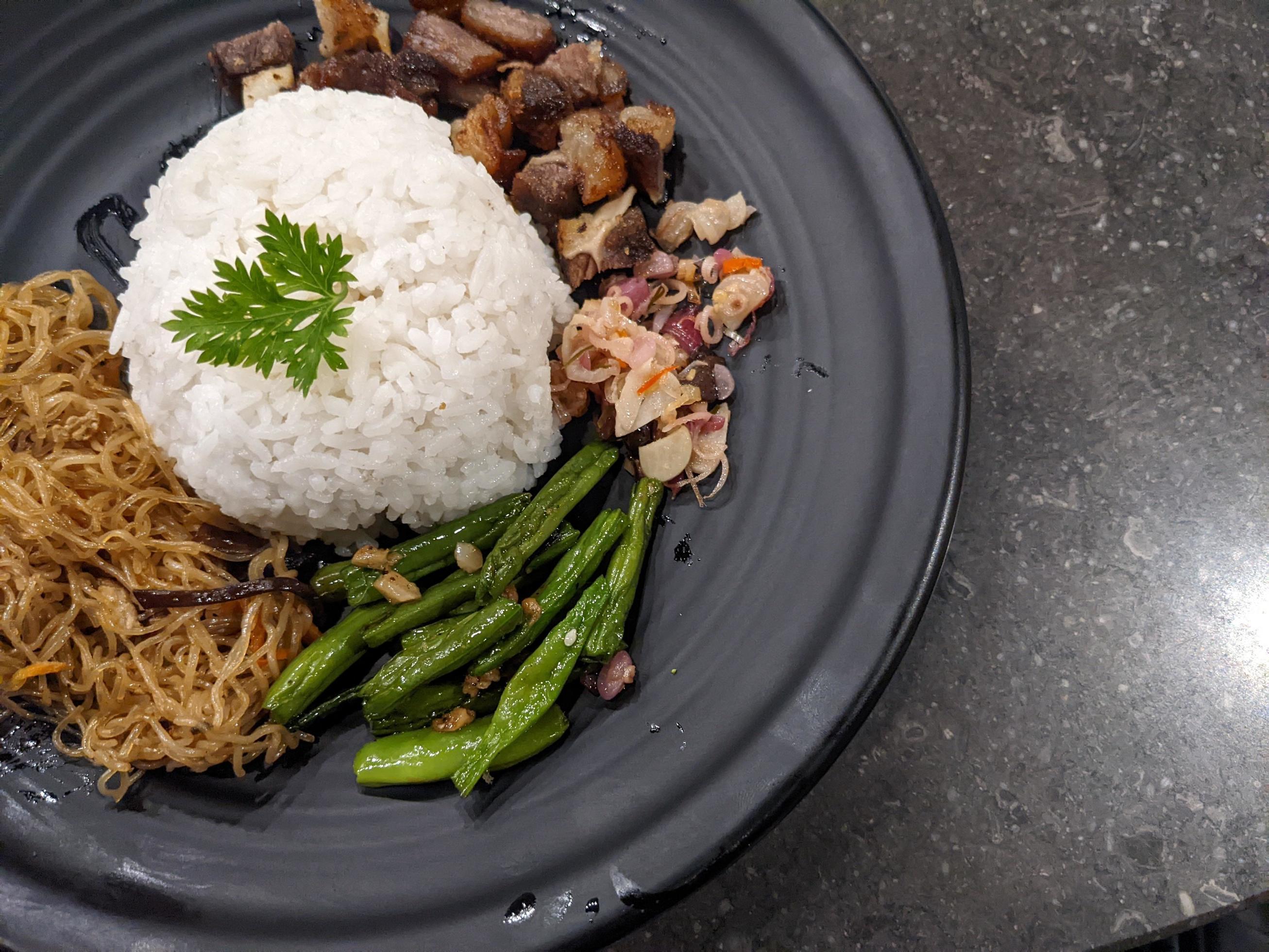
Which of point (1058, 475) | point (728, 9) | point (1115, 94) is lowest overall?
point (1058, 475)

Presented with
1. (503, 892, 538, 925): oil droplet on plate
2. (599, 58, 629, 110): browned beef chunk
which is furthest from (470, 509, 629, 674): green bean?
(599, 58, 629, 110): browned beef chunk

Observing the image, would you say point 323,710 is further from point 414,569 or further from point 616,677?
point 616,677

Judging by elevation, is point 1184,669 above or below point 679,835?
below

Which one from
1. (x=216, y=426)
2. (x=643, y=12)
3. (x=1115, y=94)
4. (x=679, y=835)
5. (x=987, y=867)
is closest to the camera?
(x=679, y=835)

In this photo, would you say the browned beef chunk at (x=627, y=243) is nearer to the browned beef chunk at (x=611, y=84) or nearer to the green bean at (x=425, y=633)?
the browned beef chunk at (x=611, y=84)

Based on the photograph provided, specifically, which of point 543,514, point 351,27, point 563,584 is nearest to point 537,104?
point 351,27

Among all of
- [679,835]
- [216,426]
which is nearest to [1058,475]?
[679,835]

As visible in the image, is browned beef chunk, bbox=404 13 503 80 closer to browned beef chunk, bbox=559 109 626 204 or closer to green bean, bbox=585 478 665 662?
browned beef chunk, bbox=559 109 626 204

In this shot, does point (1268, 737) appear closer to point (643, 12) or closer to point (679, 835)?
point (679, 835)
